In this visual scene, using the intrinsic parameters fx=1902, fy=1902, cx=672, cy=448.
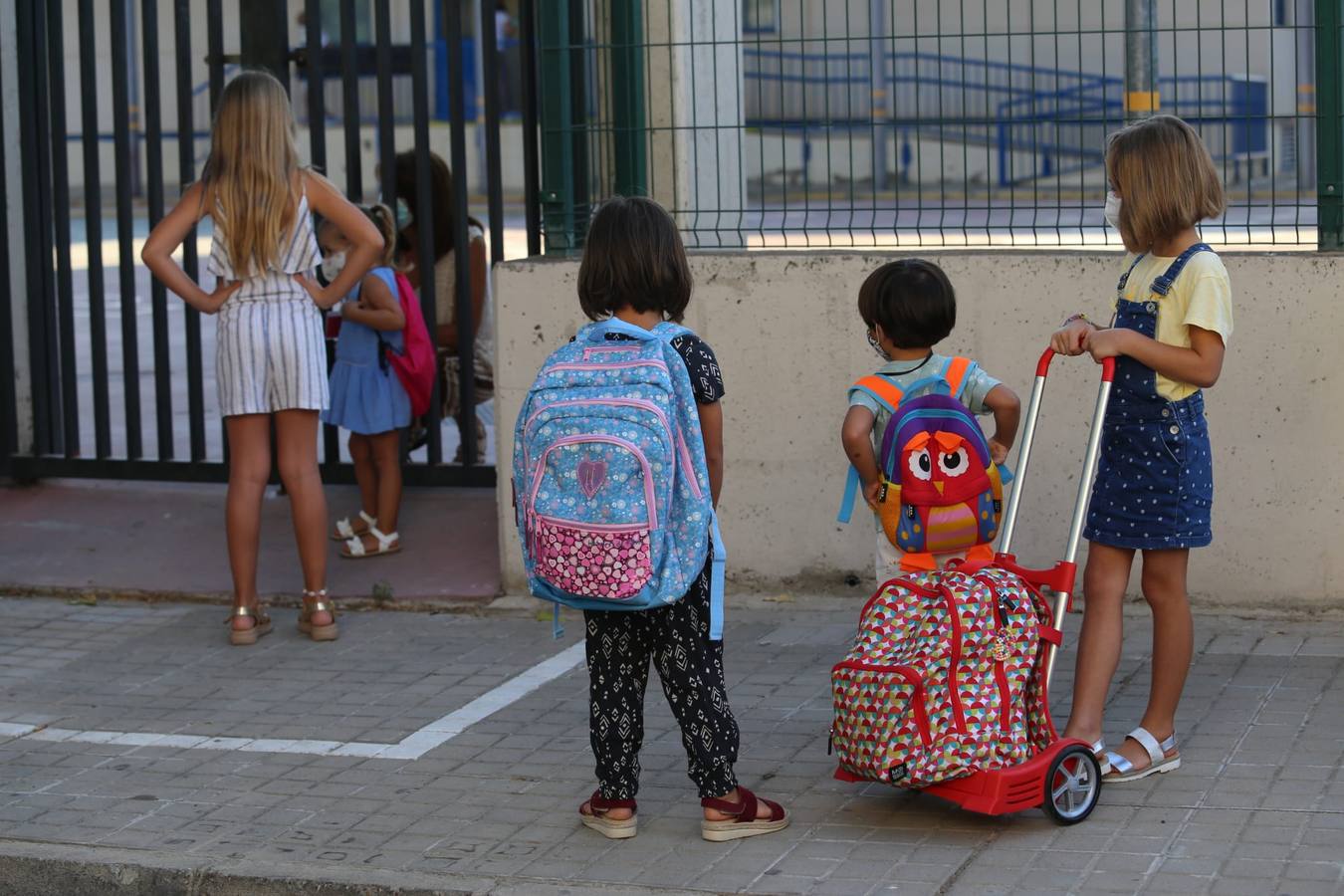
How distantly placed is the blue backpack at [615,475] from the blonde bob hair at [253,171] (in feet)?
7.67

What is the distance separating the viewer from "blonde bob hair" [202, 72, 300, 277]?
6.35 m

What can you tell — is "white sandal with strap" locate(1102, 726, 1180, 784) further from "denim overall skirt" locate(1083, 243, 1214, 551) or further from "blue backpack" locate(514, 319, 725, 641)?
"blue backpack" locate(514, 319, 725, 641)

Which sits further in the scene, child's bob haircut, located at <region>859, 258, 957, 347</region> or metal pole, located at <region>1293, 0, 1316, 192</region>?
metal pole, located at <region>1293, 0, 1316, 192</region>

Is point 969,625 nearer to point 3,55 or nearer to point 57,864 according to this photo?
point 57,864

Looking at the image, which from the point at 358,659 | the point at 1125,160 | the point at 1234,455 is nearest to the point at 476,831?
the point at 358,659

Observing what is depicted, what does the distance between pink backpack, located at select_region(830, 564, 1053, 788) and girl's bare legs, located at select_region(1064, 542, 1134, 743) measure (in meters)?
0.39

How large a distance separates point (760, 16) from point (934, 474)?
3.08 meters

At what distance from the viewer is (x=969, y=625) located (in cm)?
438

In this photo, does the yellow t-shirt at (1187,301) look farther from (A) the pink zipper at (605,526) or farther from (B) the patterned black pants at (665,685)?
(A) the pink zipper at (605,526)

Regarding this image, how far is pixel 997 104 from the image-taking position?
6.80 m

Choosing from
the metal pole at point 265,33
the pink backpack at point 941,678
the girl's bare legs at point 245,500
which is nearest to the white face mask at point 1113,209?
the pink backpack at point 941,678

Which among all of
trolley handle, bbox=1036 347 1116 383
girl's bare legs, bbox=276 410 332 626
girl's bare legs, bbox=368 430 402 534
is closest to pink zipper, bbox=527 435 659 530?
trolley handle, bbox=1036 347 1116 383

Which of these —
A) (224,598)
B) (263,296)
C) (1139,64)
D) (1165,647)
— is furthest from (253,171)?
(1165,647)

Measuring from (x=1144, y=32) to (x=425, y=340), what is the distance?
296 centimetres
